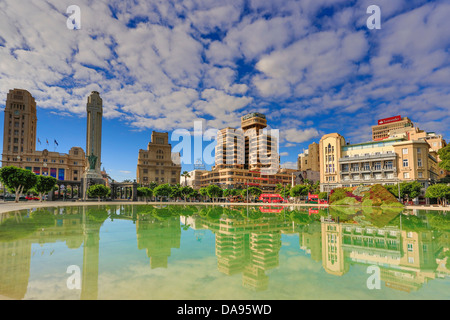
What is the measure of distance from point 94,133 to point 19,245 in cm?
12075

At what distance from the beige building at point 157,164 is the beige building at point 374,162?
83.0m

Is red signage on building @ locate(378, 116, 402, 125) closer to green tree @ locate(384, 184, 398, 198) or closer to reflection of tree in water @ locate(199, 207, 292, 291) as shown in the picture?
green tree @ locate(384, 184, 398, 198)

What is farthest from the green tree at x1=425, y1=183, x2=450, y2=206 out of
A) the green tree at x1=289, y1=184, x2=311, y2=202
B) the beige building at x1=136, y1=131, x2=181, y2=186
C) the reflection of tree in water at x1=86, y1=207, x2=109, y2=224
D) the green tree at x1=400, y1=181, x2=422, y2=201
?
the beige building at x1=136, y1=131, x2=181, y2=186

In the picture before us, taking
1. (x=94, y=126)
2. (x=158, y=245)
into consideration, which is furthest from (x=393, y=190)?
(x=94, y=126)

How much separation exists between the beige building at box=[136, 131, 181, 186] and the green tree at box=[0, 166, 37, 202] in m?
74.0

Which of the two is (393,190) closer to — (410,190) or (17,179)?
(410,190)

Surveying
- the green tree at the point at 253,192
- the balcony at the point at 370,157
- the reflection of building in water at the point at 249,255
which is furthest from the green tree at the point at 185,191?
the reflection of building in water at the point at 249,255

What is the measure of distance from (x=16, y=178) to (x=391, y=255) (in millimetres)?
72810

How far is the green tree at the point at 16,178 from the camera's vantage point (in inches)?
2281

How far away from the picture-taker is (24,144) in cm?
12588

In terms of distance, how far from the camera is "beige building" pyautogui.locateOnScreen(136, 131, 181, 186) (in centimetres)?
13888

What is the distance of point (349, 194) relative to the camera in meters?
76.5
